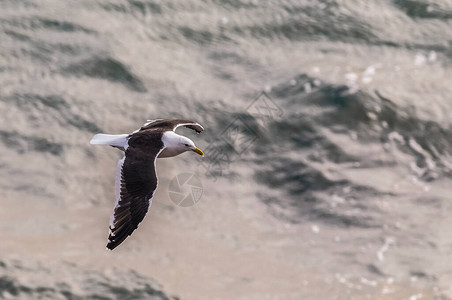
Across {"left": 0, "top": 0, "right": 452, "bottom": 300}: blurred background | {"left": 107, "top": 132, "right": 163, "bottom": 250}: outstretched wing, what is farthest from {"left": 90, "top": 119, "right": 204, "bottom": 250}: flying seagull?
{"left": 0, "top": 0, "right": 452, "bottom": 300}: blurred background

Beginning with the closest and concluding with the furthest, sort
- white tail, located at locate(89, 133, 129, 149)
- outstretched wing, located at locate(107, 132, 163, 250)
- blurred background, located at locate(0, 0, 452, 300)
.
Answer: outstretched wing, located at locate(107, 132, 163, 250), white tail, located at locate(89, 133, 129, 149), blurred background, located at locate(0, 0, 452, 300)

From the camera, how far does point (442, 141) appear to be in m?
21.3

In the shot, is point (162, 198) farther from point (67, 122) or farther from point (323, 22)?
point (323, 22)

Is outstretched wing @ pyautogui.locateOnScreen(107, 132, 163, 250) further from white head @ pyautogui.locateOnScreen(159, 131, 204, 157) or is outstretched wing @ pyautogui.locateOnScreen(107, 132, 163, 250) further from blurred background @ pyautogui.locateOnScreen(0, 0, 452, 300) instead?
blurred background @ pyautogui.locateOnScreen(0, 0, 452, 300)

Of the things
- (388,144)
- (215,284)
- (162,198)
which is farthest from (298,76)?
(215,284)

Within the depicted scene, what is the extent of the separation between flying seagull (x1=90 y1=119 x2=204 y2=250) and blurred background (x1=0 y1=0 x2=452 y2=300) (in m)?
4.62

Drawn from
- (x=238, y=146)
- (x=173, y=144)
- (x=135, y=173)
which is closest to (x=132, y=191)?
(x=135, y=173)

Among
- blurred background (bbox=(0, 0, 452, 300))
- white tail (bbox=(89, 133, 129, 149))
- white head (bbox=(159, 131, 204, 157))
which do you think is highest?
white head (bbox=(159, 131, 204, 157))

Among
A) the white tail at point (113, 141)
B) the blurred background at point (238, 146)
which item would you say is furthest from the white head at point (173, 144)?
the blurred background at point (238, 146)

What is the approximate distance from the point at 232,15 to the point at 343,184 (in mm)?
7420

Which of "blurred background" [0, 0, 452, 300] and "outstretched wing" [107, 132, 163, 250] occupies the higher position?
"outstretched wing" [107, 132, 163, 250]

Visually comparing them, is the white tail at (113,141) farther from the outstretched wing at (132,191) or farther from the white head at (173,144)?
the white head at (173,144)

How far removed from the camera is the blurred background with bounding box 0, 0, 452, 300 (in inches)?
727

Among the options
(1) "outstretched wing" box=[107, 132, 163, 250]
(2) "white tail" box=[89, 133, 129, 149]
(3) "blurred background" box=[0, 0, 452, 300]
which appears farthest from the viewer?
(3) "blurred background" box=[0, 0, 452, 300]
